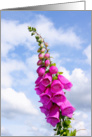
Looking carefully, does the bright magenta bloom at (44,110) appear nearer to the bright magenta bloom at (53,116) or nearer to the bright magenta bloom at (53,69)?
the bright magenta bloom at (53,116)

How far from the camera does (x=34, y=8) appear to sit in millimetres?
1974

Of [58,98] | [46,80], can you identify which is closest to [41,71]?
[46,80]

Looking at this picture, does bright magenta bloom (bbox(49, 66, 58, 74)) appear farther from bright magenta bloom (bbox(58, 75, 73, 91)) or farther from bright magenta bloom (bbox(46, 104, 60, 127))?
bright magenta bloom (bbox(46, 104, 60, 127))

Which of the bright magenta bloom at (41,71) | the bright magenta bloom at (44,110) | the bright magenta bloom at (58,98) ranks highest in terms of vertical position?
the bright magenta bloom at (41,71)

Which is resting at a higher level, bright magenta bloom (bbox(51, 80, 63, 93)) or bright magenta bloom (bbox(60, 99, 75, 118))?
bright magenta bloom (bbox(51, 80, 63, 93))

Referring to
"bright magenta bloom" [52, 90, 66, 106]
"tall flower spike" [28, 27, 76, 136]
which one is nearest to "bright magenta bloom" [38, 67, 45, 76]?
"tall flower spike" [28, 27, 76, 136]

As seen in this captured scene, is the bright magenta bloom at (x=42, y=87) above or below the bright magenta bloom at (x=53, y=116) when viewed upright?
above

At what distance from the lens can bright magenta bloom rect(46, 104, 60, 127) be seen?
140 cm

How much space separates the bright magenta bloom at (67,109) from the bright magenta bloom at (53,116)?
0.03m

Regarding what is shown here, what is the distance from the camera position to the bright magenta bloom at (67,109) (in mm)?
1400

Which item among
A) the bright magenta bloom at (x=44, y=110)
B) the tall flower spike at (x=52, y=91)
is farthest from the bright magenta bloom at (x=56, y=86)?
the bright magenta bloom at (x=44, y=110)

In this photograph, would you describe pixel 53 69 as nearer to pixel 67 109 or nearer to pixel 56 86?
pixel 56 86

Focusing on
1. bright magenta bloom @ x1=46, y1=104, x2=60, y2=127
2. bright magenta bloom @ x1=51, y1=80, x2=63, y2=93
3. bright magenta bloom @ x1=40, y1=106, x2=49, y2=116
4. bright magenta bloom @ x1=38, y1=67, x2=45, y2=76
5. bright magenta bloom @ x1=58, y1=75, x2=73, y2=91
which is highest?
bright magenta bloom @ x1=38, y1=67, x2=45, y2=76

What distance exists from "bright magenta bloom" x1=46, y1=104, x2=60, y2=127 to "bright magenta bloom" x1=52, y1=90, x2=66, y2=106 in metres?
0.03
